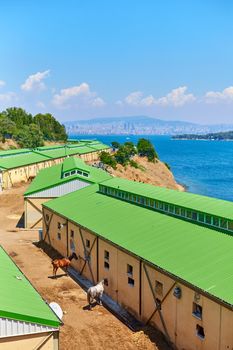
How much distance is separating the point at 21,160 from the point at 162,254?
7525 centimetres

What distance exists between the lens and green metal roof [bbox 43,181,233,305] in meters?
24.0

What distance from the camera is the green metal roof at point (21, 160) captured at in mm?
90875

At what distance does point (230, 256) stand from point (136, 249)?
695 cm

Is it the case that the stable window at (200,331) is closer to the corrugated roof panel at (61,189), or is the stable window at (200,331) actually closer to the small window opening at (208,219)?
the small window opening at (208,219)

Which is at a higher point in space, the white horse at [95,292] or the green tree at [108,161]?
the green tree at [108,161]

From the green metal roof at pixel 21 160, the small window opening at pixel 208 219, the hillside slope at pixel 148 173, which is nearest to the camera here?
the small window opening at pixel 208 219

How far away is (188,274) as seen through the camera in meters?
24.6

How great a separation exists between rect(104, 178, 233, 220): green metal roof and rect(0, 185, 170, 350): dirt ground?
9.60m

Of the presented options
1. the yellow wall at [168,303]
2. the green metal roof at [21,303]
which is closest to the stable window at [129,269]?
the yellow wall at [168,303]

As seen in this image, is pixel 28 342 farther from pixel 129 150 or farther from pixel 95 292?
pixel 129 150

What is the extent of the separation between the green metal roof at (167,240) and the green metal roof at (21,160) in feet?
165

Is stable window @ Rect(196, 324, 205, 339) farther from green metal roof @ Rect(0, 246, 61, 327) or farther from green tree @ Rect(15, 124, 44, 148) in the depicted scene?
green tree @ Rect(15, 124, 44, 148)

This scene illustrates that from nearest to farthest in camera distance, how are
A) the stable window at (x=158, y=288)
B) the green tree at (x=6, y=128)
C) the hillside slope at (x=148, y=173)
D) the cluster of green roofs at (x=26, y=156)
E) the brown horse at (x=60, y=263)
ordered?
1. the stable window at (x=158, y=288)
2. the brown horse at (x=60, y=263)
3. the cluster of green roofs at (x=26, y=156)
4. the hillside slope at (x=148, y=173)
5. the green tree at (x=6, y=128)

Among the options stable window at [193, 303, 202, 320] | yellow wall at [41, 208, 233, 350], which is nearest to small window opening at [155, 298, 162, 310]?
yellow wall at [41, 208, 233, 350]
